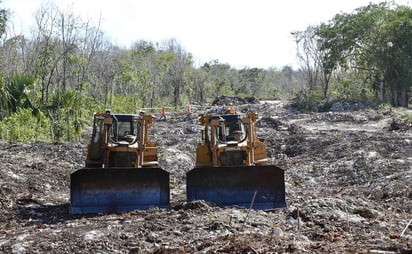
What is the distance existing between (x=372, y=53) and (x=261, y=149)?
25.2 metres

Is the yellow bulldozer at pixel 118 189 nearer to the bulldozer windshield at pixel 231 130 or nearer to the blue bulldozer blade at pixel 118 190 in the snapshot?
the blue bulldozer blade at pixel 118 190

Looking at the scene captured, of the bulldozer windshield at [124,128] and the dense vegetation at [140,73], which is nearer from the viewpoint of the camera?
the bulldozer windshield at [124,128]

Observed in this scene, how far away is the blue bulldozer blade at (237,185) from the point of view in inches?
356

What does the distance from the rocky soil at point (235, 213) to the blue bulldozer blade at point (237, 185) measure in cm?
35

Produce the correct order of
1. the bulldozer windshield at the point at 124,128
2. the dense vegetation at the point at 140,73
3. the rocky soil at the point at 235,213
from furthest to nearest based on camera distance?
the dense vegetation at the point at 140,73, the bulldozer windshield at the point at 124,128, the rocky soil at the point at 235,213

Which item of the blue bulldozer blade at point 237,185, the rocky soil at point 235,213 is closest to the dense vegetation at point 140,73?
the rocky soil at point 235,213

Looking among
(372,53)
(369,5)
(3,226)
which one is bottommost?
(3,226)

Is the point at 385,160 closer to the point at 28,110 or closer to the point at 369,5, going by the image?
the point at 28,110

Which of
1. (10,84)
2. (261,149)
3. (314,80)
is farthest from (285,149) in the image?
(314,80)

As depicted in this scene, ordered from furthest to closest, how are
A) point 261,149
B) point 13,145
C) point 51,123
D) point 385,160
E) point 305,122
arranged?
point 305,122 → point 51,123 → point 13,145 → point 385,160 → point 261,149

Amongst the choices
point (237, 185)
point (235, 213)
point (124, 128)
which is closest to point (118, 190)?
point (124, 128)

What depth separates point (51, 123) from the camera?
60.7 feet

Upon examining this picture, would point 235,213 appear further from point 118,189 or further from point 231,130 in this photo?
point 231,130

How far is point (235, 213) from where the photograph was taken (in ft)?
25.2
